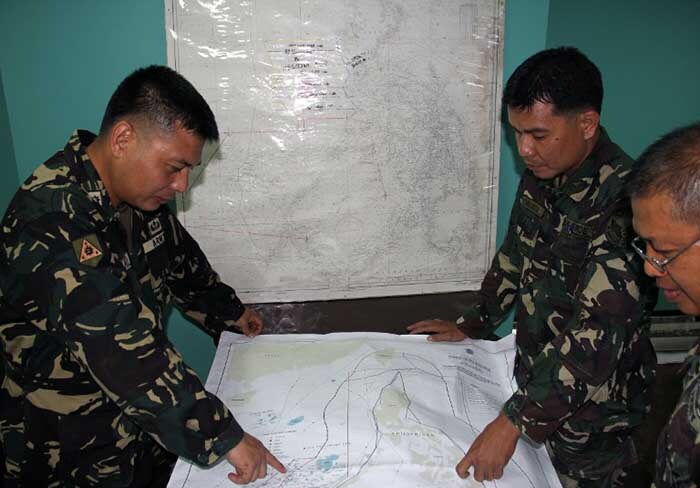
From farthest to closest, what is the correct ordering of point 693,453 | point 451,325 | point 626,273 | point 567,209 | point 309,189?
point 309,189 < point 451,325 < point 567,209 < point 626,273 < point 693,453

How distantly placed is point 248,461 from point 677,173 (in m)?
1.01

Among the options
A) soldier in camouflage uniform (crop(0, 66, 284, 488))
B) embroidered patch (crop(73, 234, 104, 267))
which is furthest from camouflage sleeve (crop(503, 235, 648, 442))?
embroidered patch (crop(73, 234, 104, 267))

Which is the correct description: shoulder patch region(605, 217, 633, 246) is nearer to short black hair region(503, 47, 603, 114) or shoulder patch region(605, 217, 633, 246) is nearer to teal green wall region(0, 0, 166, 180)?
short black hair region(503, 47, 603, 114)

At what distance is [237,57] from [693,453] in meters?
1.73

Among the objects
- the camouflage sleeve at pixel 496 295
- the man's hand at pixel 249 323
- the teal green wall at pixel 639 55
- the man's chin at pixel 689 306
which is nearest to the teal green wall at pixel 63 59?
the man's hand at pixel 249 323

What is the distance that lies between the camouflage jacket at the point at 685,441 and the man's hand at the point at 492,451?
1.00 feet

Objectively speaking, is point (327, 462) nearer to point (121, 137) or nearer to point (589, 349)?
point (589, 349)

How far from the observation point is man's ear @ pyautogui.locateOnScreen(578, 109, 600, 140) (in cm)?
141

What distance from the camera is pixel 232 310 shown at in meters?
1.83

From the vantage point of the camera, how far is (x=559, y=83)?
1382 millimetres

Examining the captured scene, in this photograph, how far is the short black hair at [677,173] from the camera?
877 mm

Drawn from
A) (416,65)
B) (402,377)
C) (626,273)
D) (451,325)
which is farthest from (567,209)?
(416,65)

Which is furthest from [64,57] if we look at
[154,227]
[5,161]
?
[154,227]

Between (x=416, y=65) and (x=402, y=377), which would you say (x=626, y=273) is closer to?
(x=402, y=377)
